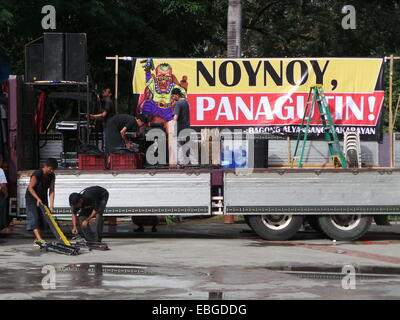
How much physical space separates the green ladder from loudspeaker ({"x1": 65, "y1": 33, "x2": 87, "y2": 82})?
4865 millimetres

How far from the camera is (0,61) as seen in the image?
17.5 metres

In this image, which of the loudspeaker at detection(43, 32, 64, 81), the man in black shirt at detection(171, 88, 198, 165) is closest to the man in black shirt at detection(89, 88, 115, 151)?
the loudspeaker at detection(43, 32, 64, 81)

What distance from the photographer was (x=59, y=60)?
19.0m

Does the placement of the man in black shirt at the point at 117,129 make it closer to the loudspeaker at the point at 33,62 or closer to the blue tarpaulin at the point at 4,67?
the loudspeaker at the point at 33,62

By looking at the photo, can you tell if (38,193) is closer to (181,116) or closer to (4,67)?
(4,67)

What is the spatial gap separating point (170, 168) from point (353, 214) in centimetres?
383

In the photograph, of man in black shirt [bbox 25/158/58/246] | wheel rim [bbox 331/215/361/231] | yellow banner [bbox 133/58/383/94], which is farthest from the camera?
yellow banner [bbox 133/58/383/94]

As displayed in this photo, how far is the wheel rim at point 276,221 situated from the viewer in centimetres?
1808

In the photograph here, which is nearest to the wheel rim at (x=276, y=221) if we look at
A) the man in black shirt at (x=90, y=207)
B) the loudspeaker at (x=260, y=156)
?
the loudspeaker at (x=260, y=156)

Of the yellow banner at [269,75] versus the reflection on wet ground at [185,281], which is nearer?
the reflection on wet ground at [185,281]

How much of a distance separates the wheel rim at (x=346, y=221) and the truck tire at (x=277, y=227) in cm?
75

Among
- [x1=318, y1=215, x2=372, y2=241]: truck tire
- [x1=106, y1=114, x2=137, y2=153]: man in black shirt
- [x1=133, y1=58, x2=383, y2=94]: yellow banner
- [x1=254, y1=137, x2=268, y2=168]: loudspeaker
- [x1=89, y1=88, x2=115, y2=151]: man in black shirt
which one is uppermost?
[x1=133, y1=58, x2=383, y2=94]: yellow banner

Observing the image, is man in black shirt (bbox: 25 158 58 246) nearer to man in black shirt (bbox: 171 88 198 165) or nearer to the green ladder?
man in black shirt (bbox: 171 88 198 165)

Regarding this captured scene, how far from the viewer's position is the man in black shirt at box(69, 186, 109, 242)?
16.4m
